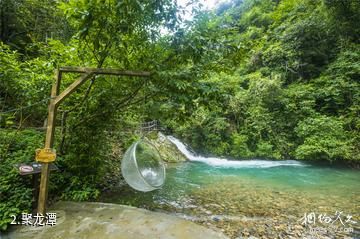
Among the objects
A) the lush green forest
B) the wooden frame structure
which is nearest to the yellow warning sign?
the wooden frame structure

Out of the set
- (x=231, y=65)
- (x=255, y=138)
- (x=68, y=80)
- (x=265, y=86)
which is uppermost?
(x=265, y=86)

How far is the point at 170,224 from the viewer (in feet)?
9.83

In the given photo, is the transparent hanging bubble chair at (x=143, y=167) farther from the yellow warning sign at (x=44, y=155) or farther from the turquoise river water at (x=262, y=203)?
the yellow warning sign at (x=44, y=155)

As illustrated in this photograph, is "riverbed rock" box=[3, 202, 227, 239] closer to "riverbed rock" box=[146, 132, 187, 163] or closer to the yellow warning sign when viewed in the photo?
the yellow warning sign

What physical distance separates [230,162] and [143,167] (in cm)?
737

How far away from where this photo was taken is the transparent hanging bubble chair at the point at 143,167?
3613 millimetres

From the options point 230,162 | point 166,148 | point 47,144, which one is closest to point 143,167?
point 47,144

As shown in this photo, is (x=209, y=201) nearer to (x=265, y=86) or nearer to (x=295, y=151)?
(x=295, y=151)

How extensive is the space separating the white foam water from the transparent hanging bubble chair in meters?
5.84

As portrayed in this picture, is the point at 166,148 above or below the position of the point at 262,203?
above

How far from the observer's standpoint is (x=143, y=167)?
4367mm

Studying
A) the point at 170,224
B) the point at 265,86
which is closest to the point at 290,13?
the point at 265,86

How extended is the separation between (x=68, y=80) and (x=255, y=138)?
1007 centimetres

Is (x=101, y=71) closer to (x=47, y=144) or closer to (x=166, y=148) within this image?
(x=47, y=144)
